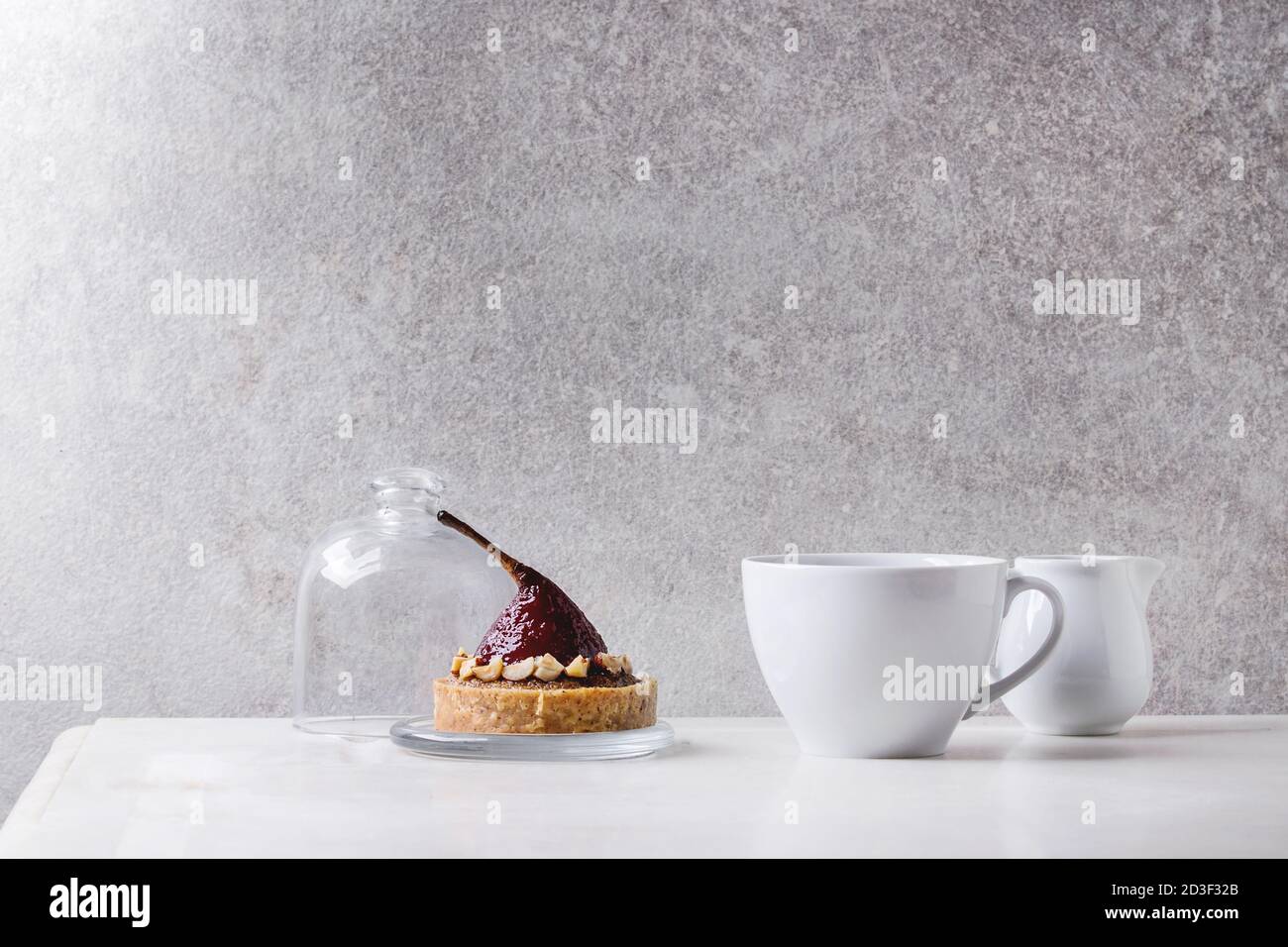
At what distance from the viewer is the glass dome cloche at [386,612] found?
3.50 feet

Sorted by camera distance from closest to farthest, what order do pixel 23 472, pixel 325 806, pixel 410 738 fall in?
pixel 325 806
pixel 410 738
pixel 23 472

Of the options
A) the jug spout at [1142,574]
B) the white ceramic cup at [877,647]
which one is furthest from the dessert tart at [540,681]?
the jug spout at [1142,574]

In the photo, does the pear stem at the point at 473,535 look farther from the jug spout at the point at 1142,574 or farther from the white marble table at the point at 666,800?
the jug spout at the point at 1142,574

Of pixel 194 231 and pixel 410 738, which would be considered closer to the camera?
pixel 410 738

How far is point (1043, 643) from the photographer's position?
3.15 ft

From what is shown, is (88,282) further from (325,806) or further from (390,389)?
(325,806)

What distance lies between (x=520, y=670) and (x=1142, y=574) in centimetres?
50

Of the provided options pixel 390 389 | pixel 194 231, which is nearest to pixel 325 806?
pixel 390 389

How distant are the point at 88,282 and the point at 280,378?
7.3 inches

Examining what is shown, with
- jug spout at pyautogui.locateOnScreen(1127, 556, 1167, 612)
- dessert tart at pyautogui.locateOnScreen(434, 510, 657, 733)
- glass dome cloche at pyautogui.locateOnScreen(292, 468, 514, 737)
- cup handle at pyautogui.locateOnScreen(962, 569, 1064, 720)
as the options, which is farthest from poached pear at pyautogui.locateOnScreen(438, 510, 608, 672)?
jug spout at pyautogui.locateOnScreen(1127, 556, 1167, 612)

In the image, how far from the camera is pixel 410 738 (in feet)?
2.97

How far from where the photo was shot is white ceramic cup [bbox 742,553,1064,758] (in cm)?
88

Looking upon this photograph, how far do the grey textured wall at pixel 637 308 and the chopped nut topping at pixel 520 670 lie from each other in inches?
9.2

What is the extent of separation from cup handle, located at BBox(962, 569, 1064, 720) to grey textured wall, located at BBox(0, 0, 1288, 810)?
208 millimetres
